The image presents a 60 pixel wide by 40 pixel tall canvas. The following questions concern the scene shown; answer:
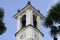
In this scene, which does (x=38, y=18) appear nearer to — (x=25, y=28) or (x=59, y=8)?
(x=25, y=28)

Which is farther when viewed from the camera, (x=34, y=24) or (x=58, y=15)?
(x=34, y=24)

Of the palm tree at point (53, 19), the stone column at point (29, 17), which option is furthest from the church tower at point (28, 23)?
the palm tree at point (53, 19)

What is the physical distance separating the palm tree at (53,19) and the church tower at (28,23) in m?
31.8

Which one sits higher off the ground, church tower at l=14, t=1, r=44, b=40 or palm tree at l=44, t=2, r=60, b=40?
church tower at l=14, t=1, r=44, b=40

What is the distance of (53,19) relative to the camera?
45.1m

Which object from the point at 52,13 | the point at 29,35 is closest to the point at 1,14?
the point at 52,13

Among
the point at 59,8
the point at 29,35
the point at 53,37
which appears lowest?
the point at 53,37

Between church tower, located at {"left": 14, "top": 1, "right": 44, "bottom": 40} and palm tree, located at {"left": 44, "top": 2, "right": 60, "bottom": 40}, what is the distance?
31822 mm

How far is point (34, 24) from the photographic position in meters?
79.6

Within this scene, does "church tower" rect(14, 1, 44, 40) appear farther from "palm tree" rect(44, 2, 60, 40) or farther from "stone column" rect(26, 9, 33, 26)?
"palm tree" rect(44, 2, 60, 40)

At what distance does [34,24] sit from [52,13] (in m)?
35.1

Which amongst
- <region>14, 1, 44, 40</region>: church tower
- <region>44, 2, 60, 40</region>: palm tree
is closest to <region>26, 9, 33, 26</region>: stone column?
<region>14, 1, 44, 40</region>: church tower

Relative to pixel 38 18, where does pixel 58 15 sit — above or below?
below

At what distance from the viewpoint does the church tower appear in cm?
7762
